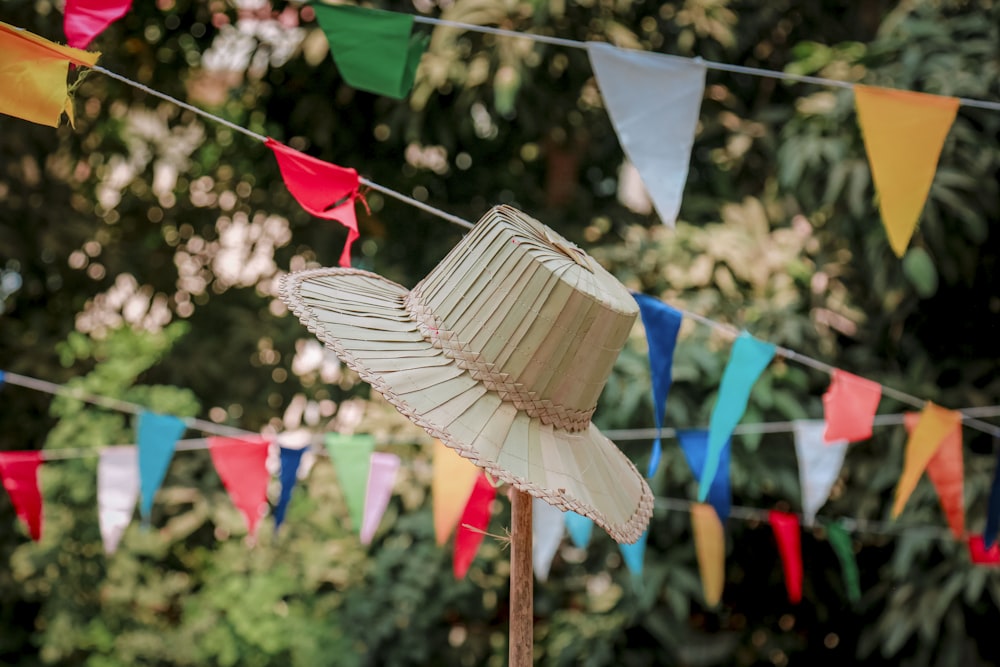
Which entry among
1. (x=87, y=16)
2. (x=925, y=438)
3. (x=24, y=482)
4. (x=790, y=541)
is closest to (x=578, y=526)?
(x=790, y=541)

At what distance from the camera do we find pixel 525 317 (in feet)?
4.88

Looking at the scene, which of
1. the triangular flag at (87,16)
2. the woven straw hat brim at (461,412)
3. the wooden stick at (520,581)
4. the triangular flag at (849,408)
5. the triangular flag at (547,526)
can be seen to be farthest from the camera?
the triangular flag at (547,526)

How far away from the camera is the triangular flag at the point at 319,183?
192 centimetres

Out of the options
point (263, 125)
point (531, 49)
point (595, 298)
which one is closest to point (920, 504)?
point (531, 49)

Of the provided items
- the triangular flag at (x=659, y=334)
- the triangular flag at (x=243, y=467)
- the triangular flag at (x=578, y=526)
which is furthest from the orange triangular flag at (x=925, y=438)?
the triangular flag at (x=243, y=467)

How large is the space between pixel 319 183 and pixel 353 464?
127 cm

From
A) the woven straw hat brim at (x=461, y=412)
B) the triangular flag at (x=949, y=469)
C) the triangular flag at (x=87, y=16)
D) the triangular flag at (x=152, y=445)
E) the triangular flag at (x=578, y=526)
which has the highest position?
the triangular flag at (x=87, y=16)

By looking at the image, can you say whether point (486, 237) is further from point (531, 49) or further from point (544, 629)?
point (544, 629)

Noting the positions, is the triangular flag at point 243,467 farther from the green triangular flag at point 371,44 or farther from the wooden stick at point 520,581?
the wooden stick at point 520,581

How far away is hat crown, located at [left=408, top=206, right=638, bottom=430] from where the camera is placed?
4.89ft

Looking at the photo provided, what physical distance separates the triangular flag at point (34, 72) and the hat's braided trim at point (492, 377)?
2.06ft

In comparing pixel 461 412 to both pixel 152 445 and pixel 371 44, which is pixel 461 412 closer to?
pixel 371 44

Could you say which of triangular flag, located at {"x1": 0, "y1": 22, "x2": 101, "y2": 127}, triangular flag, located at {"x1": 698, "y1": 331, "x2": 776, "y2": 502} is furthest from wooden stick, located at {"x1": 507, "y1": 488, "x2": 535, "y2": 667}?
triangular flag, located at {"x1": 698, "y1": 331, "x2": 776, "y2": 502}

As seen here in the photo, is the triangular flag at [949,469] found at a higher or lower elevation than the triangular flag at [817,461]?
higher
